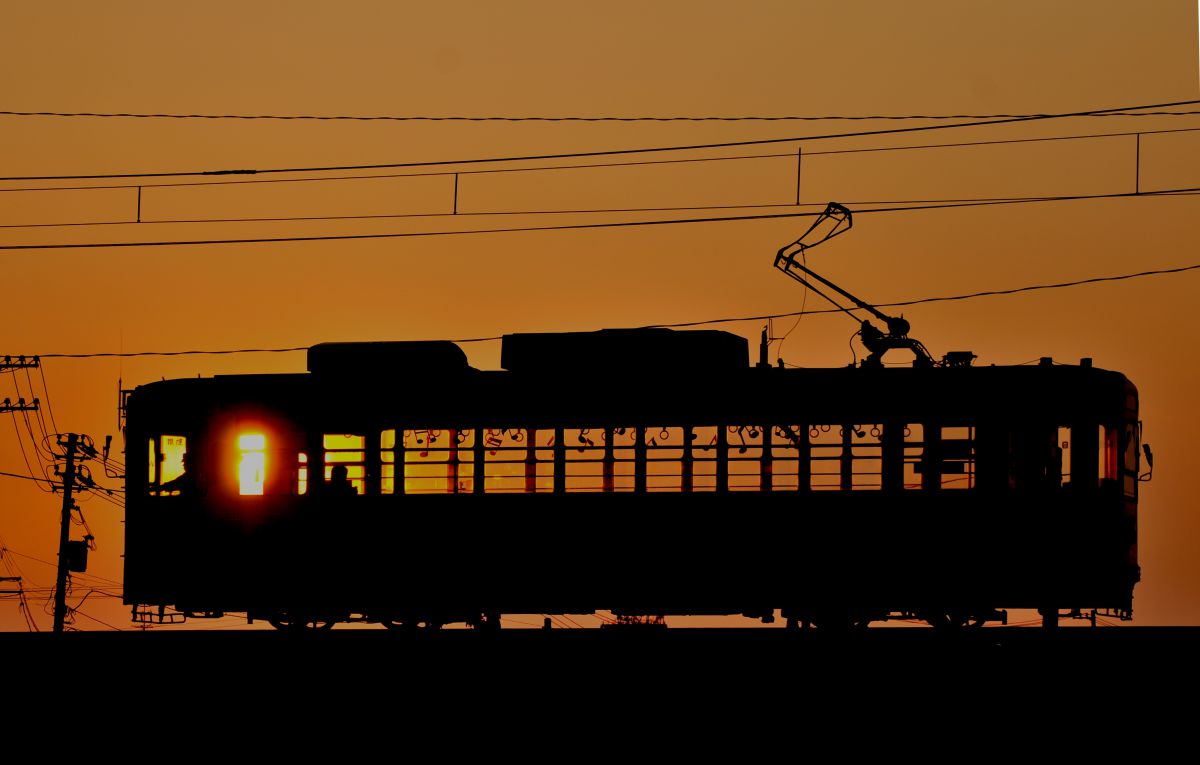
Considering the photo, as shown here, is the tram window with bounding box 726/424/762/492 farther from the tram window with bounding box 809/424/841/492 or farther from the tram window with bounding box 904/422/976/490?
the tram window with bounding box 904/422/976/490

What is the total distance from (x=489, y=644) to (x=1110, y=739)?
16.8 feet

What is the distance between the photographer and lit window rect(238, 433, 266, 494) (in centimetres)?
1605

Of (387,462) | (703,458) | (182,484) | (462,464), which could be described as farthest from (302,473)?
(703,458)

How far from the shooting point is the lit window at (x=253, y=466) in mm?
16047

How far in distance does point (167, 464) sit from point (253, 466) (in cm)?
94

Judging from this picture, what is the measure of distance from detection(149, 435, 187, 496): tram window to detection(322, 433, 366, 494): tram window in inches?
59.1

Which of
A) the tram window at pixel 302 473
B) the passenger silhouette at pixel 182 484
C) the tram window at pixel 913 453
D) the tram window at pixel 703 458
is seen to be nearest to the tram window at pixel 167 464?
the passenger silhouette at pixel 182 484

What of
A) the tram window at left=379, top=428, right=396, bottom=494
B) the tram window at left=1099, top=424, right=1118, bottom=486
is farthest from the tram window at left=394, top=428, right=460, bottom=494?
the tram window at left=1099, top=424, right=1118, bottom=486

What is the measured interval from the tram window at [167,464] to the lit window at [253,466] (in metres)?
0.62

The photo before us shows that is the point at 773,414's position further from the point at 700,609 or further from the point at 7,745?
the point at 7,745

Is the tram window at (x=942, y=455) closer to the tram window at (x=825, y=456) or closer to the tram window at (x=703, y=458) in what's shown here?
the tram window at (x=825, y=456)

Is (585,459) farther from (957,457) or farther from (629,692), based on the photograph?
(629,692)

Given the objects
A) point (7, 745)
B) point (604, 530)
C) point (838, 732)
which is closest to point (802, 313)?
point (604, 530)

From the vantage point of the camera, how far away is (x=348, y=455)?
625 inches
